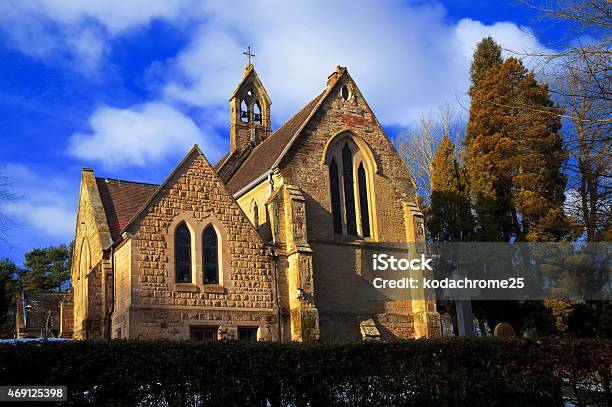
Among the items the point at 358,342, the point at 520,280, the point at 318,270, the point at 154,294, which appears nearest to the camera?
the point at 358,342

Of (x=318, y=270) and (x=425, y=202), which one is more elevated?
(x=425, y=202)

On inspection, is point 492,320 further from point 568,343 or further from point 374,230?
point 568,343

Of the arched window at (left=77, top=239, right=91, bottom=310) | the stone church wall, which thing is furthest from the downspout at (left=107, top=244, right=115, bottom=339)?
the stone church wall

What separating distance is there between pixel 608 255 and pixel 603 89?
17.3m

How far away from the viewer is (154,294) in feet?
68.8

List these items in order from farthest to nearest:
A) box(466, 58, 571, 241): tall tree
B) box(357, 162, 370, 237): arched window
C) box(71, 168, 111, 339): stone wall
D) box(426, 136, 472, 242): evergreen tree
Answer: box(426, 136, 472, 242): evergreen tree, box(466, 58, 571, 241): tall tree, box(357, 162, 370, 237): arched window, box(71, 168, 111, 339): stone wall

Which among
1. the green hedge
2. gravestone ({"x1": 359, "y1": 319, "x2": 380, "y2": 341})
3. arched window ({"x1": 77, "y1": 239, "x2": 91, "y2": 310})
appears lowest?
the green hedge

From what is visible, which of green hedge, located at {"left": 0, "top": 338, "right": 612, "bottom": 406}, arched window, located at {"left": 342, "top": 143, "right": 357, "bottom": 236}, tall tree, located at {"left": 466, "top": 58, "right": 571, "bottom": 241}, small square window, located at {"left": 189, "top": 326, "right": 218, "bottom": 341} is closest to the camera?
green hedge, located at {"left": 0, "top": 338, "right": 612, "bottom": 406}

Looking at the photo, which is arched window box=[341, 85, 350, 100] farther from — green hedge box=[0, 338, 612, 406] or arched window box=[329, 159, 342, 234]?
green hedge box=[0, 338, 612, 406]

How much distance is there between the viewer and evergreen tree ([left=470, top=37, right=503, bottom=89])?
117 feet

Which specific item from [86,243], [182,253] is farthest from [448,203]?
[86,243]

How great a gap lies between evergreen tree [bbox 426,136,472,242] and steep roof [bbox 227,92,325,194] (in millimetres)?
7354

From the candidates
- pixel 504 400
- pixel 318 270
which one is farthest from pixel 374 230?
pixel 504 400

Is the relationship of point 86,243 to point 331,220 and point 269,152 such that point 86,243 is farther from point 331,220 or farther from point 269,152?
point 331,220
